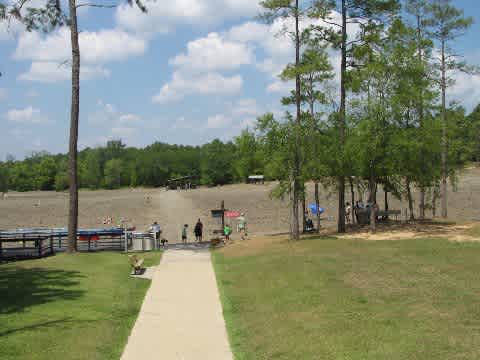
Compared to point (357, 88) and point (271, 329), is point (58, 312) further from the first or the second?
point (357, 88)

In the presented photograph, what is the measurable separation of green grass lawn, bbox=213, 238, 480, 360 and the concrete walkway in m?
0.33

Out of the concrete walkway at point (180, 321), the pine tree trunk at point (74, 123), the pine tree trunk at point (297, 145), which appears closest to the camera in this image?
the concrete walkway at point (180, 321)

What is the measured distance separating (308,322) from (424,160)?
1485 centimetres

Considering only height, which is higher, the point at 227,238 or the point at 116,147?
the point at 116,147

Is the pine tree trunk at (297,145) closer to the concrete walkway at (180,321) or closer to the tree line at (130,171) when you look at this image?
the concrete walkway at (180,321)

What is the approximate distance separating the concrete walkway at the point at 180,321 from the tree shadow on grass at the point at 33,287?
6.63ft

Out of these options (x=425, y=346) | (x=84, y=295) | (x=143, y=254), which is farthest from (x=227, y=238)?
(x=425, y=346)

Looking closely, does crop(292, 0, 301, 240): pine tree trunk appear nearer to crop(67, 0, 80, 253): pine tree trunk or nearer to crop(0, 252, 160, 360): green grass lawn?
crop(0, 252, 160, 360): green grass lawn

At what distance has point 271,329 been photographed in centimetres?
930

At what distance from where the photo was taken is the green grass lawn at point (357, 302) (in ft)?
25.6

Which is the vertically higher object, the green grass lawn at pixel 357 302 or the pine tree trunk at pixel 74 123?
the pine tree trunk at pixel 74 123

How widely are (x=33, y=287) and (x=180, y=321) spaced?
4.74 meters

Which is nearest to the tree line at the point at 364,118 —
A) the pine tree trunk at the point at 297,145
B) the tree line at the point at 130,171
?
the pine tree trunk at the point at 297,145

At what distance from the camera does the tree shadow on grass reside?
1152 cm
